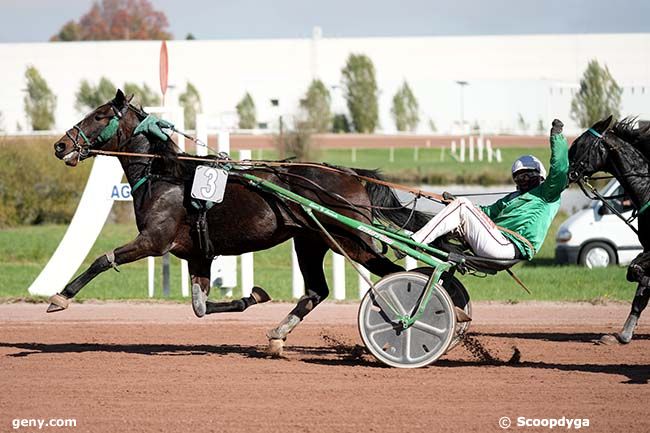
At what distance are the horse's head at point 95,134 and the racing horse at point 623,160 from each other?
4045mm

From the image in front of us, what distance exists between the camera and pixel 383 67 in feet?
220

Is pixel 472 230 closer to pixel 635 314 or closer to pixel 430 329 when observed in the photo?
pixel 430 329

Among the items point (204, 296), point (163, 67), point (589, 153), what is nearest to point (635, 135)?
point (589, 153)

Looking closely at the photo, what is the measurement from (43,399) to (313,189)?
9.67 ft

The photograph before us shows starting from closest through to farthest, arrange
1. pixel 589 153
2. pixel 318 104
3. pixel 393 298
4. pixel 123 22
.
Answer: pixel 393 298 < pixel 589 153 < pixel 318 104 < pixel 123 22

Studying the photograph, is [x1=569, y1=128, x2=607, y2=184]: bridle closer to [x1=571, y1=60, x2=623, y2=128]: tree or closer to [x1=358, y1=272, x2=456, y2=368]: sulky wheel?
[x1=358, y1=272, x2=456, y2=368]: sulky wheel

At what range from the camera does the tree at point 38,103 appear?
2053 inches

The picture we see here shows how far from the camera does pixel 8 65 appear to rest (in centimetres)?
6462

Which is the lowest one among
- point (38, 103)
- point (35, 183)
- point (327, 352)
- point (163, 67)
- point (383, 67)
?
point (327, 352)

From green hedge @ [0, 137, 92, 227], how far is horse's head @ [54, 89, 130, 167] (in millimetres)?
14226

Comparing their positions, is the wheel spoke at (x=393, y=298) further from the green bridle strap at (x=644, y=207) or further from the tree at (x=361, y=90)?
the tree at (x=361, y=90)

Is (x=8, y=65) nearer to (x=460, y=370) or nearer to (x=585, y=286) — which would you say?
(x=585, y=286)

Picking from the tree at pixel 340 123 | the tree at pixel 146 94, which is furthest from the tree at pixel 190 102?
the tree at pixel 340 123

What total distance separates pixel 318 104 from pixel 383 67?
47.5ft
